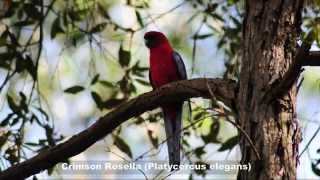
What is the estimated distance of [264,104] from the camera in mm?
3369

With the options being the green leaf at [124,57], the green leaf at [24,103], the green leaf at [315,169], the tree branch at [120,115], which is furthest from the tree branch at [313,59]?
the green leaf at [24,103]

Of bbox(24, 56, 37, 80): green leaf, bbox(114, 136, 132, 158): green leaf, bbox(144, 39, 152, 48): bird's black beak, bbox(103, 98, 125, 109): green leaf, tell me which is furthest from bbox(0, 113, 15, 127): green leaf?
bbox(144, 39, 152, 48): bird's black beak

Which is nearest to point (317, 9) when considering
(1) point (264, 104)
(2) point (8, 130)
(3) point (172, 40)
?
(1) point (264, 104)

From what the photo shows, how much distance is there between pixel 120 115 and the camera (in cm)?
392

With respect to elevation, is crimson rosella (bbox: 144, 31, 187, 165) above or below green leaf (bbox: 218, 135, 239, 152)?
above

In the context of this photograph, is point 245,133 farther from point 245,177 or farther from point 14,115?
point 14,115

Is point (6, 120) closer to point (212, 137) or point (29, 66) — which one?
point (29, 66)

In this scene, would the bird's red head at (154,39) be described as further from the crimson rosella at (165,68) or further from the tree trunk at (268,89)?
the tree trunk at (268,89)

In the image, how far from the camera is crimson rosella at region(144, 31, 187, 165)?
5.11 metres

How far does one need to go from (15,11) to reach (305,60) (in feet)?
10.4

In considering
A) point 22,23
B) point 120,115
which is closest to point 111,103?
point 22,23

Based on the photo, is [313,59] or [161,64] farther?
[161,64]

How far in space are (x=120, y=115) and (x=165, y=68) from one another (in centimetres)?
186

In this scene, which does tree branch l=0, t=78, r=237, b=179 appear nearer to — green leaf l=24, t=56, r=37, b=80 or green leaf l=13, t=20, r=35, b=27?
green leaf l=24, t=56, r=37, b=80
